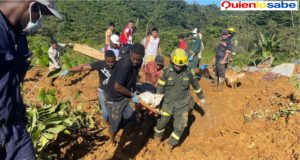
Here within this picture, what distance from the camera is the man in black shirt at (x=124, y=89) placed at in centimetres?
558

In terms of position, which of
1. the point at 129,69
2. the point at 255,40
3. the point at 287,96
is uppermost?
the point at 129,69

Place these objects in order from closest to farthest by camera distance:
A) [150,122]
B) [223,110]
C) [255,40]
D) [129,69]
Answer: [129,69] → [150,122] → [223,110] → [255,40]

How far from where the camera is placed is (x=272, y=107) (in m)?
8.16

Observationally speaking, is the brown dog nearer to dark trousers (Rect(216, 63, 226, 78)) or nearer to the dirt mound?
dark trousers (Rect(216, 63, 226, 78))

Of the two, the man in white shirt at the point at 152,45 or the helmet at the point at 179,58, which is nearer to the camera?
the helmet at the point at 179,58

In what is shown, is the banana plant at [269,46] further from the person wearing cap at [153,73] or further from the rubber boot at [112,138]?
the rubber boot at [112,138]

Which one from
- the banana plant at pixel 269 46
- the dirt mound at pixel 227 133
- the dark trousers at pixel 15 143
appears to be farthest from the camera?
the banana plant at pixel 269 46

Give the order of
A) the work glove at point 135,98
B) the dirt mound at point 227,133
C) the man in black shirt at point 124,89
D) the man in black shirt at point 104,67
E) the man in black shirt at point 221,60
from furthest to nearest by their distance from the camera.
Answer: the man in black shirt at point 221,60
the man in black shirt at point 104,67
the dirt mound at point 227,133
the work glove at point 135,98
the man in black shirt at point 124,89

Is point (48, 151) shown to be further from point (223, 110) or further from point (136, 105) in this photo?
point (223, 110)

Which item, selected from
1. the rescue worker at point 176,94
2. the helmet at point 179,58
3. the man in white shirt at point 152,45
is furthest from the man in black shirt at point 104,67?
the man in white shirt at point 152,45

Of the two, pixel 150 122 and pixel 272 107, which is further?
pixel 272 107

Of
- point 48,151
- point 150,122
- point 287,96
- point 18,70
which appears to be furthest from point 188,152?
point 18,70

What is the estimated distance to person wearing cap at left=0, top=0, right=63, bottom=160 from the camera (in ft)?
8.38

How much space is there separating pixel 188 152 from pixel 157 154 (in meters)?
0.48
